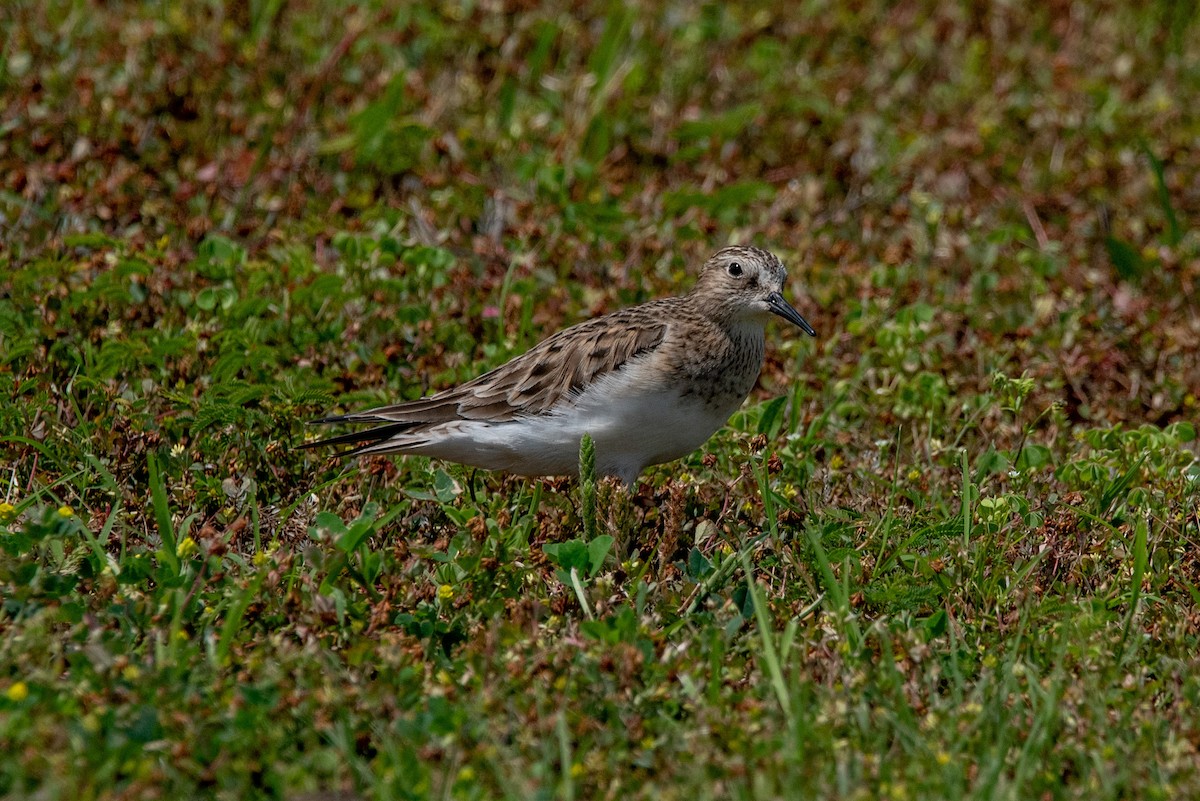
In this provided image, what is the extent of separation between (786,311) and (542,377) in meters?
1.09

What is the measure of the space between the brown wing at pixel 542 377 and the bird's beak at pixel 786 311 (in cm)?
48

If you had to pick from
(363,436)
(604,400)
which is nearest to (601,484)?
(604,400)

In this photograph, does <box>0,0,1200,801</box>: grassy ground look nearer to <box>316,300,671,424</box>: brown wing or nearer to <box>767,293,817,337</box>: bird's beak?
<box>316,300,671,424</box>: brown wing

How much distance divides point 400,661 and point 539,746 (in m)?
0.56

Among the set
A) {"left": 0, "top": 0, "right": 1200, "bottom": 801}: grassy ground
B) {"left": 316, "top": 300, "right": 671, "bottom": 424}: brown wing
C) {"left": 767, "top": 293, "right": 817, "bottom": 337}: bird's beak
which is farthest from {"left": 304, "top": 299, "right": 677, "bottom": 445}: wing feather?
{"left": 767, "top": 293, "right": 817, "bottom": 337}: bird's beak

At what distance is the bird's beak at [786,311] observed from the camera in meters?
6.93

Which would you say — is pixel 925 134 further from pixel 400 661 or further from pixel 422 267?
pixel 400 661

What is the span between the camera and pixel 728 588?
5.85m

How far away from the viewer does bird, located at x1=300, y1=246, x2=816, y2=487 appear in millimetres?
6496

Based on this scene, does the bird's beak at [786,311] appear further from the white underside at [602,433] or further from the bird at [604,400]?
the white underside at [602,433]

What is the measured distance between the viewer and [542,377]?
682 centimetres

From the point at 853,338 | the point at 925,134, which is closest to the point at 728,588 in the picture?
the point at 853,338

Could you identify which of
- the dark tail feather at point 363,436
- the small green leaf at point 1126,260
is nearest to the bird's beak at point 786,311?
the dark tail feather at point 363,436

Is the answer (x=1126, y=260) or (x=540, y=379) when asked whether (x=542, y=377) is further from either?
(x=1126, y=260)
